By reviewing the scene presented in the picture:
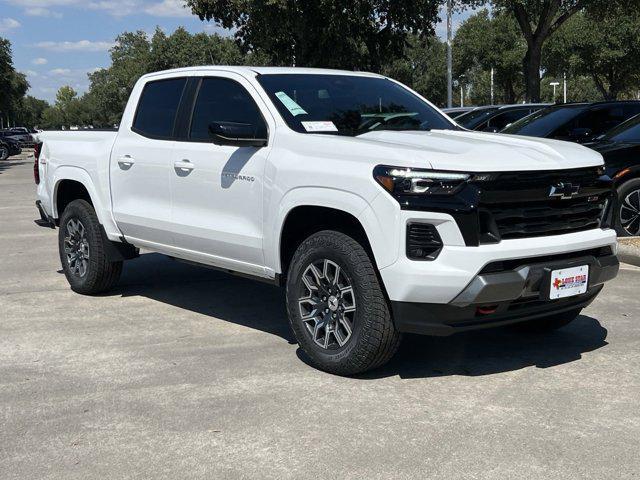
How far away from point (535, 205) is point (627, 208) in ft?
16.1

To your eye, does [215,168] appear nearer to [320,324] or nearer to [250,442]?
[320,324]

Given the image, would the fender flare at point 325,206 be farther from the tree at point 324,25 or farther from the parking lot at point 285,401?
the tree at point 324,25

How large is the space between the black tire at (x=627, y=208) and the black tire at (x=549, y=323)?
3.52 m

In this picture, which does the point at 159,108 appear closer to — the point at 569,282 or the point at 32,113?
the point at 569,282

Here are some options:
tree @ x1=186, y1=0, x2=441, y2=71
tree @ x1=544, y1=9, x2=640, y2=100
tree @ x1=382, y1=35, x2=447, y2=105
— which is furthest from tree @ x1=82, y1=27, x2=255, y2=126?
tree @ x1=186, y1=0, x2=441, y2=71

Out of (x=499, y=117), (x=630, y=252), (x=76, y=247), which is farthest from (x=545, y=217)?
(x=499, y=117)

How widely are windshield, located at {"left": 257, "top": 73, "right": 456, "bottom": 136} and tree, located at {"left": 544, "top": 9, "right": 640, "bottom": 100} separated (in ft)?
126

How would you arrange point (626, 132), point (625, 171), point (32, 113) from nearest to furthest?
point (625, 171) → point (626, 132) → point (32, 113)

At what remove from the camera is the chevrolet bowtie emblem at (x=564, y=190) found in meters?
4.57

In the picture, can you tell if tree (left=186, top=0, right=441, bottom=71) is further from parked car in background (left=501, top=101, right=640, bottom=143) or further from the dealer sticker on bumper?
the dealer sticker on bumper

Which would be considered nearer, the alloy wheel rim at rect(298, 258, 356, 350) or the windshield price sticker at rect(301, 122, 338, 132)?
the alloy wheel rim at rect(298, 258, 356, 350)

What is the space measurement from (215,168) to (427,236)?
6.14 ft

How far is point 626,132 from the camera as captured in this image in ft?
29.9

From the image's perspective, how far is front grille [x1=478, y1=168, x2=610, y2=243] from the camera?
432 cm
